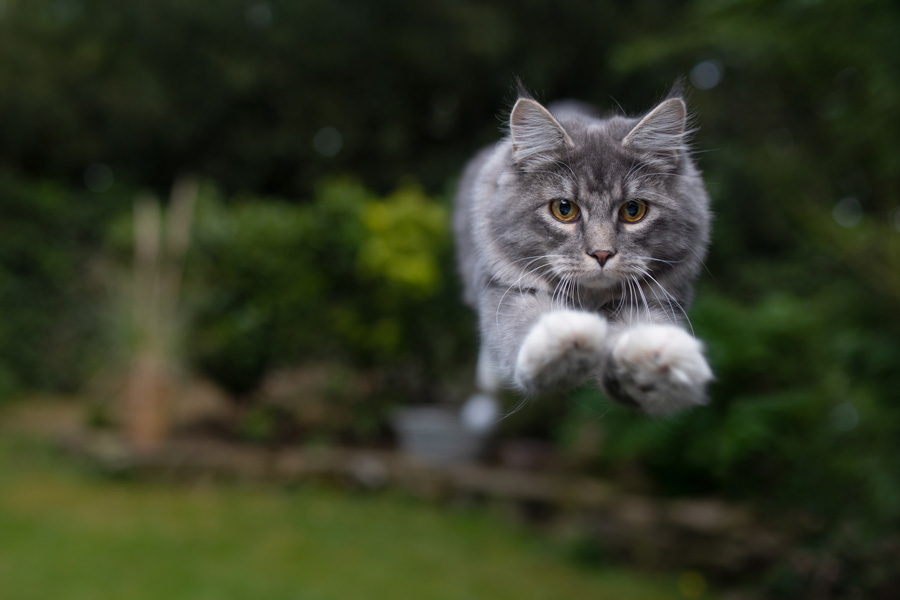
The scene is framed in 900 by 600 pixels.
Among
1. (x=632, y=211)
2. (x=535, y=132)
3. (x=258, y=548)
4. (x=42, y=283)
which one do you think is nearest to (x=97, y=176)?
(x=42, y=283)

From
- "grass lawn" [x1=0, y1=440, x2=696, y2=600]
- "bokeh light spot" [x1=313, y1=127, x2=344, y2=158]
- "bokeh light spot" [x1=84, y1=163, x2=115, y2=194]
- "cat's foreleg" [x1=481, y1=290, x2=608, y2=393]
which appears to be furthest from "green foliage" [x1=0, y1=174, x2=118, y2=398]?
"cat's foreleg" [x1=481, y1=290, x2=608, y2=393]

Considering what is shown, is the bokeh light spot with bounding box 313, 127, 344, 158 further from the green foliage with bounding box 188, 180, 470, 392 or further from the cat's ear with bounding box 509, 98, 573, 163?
the cat's ear with bounding box 509, 98, 573, 163

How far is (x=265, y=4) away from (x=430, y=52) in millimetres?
3293

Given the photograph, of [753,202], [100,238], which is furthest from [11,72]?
[753,202]

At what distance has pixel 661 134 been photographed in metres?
1.38

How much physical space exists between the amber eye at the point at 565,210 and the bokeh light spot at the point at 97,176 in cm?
1216

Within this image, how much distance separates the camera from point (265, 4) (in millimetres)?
11422

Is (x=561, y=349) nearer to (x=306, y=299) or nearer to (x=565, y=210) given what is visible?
(x=565, y=210)

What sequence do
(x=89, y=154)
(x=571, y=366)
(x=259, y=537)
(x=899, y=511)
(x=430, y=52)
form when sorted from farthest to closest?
(x=89, y=154) → (x=430, y=52) → (x=259, y=537) → (x=899, y=511) → (x=571, y=366)

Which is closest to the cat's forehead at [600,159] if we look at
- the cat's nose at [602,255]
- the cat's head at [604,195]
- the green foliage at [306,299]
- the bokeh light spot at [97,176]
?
the cat's head at [604,195]

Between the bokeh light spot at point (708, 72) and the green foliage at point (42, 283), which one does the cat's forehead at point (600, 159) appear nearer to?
the bokeh light spot at point (708, 72)

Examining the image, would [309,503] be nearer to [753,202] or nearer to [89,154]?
[753,202]

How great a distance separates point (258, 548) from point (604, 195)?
544cm

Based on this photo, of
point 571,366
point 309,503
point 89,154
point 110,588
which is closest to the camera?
point 571,366
